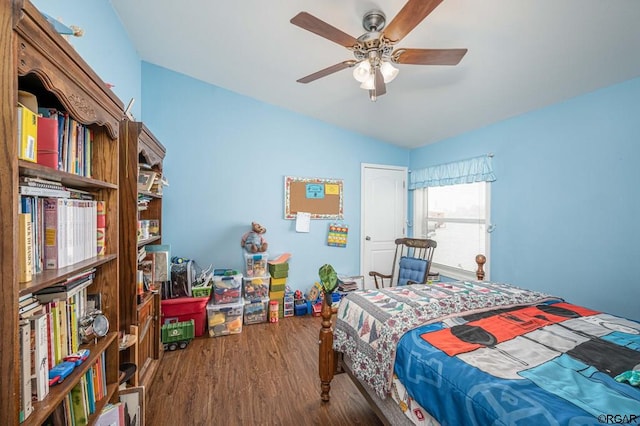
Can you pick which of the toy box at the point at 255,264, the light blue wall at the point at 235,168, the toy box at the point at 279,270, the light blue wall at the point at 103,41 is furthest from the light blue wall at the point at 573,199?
the light blue wall at the point at 103,41

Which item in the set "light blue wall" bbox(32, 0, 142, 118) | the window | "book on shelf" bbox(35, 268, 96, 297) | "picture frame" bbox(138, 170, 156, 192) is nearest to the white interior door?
the window

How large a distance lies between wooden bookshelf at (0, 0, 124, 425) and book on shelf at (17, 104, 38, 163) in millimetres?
34

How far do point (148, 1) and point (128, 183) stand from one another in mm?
1509

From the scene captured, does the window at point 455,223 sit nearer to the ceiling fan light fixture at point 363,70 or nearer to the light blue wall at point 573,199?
the light blue wall at point 573,199

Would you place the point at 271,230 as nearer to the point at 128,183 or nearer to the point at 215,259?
the point at 215,259

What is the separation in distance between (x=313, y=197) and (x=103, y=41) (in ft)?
8.20

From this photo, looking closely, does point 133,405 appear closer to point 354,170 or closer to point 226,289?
point 226,289

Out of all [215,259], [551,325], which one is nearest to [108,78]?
[215,259]

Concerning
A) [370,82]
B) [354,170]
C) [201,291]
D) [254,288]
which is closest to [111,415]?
[201,291]

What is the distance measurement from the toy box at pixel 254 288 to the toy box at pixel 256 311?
47mm

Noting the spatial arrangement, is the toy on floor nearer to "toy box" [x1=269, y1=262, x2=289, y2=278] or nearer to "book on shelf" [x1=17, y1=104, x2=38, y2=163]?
"book on shelf" [x1=17, y1=104, x2=38, y2=163]

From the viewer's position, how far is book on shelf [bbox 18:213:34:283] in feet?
2.52

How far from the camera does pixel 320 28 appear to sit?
1432 millimetres

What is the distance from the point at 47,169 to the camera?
805 millimetres
